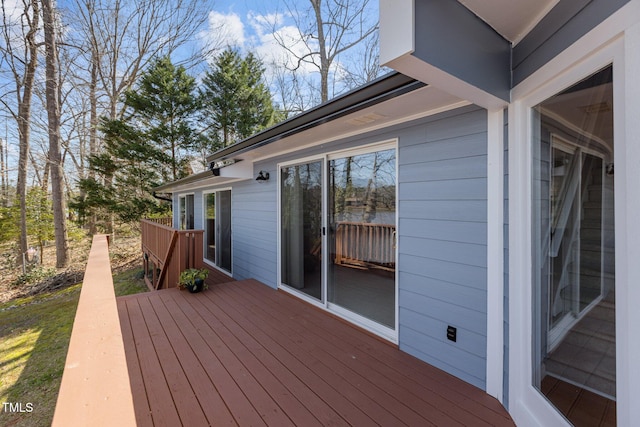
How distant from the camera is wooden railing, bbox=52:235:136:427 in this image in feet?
2.71

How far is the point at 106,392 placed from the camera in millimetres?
927

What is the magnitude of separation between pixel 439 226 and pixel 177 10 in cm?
1398

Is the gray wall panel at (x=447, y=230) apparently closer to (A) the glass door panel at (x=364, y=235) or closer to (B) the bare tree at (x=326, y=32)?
(A) the glass door panel at (x=364, y=235)

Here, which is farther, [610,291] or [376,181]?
[376,181]

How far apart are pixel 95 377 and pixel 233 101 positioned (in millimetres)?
13156

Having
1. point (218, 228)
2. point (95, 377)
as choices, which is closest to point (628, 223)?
point (95, 377)

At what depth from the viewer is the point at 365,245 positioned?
3.33 m

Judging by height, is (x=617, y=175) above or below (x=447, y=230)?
above

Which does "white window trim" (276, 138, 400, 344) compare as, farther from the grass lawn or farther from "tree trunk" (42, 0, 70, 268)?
"tree trunk" (42, 0, 70, 268)

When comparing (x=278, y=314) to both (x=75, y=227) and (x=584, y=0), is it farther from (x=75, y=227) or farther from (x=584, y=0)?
(x=75, y=227)

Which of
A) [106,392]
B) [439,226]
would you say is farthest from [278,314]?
[106,392]

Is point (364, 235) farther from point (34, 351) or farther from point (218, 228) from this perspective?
point (34, 351)

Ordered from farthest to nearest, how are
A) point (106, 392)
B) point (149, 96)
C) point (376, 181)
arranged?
point (149, 96)
point (376, 181)
point (106, 392)

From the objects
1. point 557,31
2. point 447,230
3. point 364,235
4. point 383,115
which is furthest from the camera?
point 364,235
